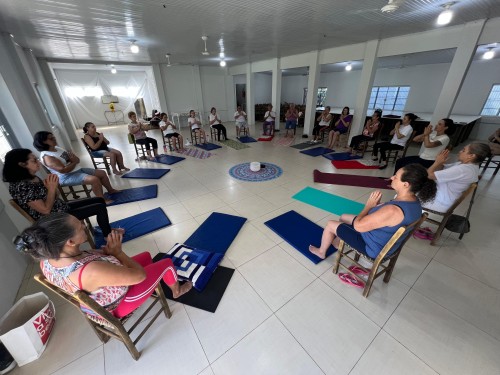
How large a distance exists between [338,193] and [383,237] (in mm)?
2044

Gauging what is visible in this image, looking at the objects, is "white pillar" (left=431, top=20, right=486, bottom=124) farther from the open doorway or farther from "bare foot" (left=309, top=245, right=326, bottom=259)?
the open doorway

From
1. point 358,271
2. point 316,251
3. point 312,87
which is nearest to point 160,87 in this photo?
point 312,87

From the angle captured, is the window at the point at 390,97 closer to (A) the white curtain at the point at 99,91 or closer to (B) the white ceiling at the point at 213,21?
(B) the white ceiling at the point at 213,21

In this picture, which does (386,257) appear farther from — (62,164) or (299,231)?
(62,164)

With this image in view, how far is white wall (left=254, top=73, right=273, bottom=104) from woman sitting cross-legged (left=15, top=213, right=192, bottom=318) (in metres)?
12.7

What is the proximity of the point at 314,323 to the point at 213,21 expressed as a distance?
176 inches

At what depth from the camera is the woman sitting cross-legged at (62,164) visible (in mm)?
2516

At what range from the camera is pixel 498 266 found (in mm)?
2006

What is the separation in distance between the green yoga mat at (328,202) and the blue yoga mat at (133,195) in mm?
2469

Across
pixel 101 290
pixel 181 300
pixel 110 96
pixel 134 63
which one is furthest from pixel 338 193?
pixel 110 96

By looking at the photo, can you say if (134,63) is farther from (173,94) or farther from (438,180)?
(438,180)

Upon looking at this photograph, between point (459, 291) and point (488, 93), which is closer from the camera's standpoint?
point (459, 291)

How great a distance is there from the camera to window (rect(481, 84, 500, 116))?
679 centimetres

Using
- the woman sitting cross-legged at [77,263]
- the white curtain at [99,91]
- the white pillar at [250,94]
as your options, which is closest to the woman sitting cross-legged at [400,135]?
the woman sitting cross-legged at [77,263]
